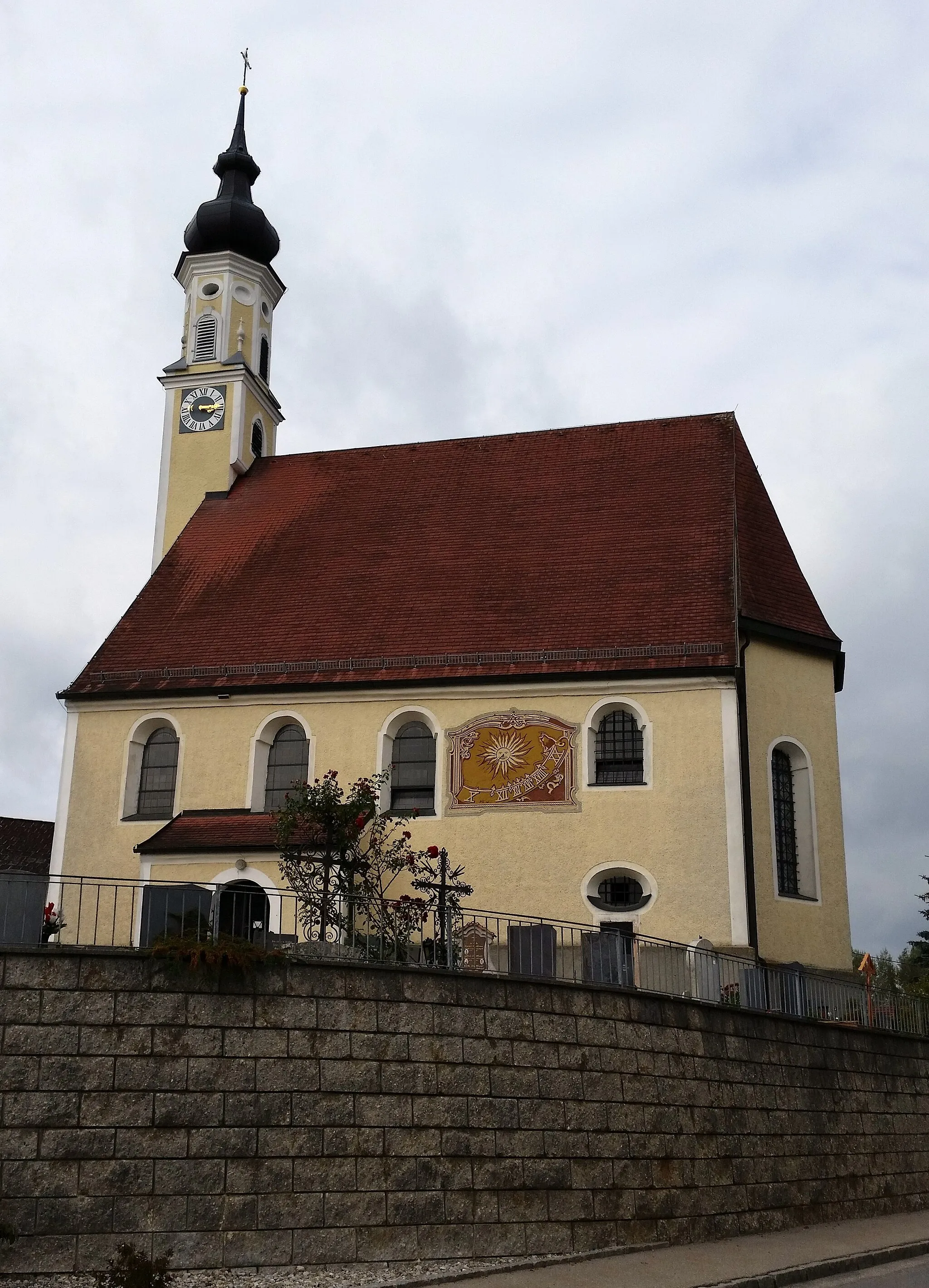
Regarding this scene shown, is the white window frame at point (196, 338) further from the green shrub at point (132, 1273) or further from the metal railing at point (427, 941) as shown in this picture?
the green shrub at point (132, 1273)

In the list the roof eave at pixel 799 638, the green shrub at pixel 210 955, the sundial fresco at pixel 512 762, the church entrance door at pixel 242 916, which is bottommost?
the green shrub at pixel 210 955

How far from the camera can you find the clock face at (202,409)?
2953cm

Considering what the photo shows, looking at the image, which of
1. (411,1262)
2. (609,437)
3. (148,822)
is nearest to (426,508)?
(609,437)

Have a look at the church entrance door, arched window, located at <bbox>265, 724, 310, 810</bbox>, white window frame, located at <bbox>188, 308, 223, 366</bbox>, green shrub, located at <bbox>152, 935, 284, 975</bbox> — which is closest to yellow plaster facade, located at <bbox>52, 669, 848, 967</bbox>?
arched window, located at <bbox>265, 724, 310, 810</bbox>

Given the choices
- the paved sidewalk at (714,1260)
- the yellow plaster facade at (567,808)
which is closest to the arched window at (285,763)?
the yellow plaster facade at (567,808)

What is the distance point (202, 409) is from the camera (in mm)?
29734

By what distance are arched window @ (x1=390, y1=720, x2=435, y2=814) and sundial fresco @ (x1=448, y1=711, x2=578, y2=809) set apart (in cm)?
58

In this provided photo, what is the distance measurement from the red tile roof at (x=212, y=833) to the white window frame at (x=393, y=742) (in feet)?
6.20

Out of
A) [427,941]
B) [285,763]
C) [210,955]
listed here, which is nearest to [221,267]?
[285,763]

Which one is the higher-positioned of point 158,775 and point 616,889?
point 158,775

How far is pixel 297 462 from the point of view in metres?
28.9

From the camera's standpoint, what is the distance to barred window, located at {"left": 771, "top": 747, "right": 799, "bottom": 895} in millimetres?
21922

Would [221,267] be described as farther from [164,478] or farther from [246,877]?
[246,877]

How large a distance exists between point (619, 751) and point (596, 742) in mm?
408
